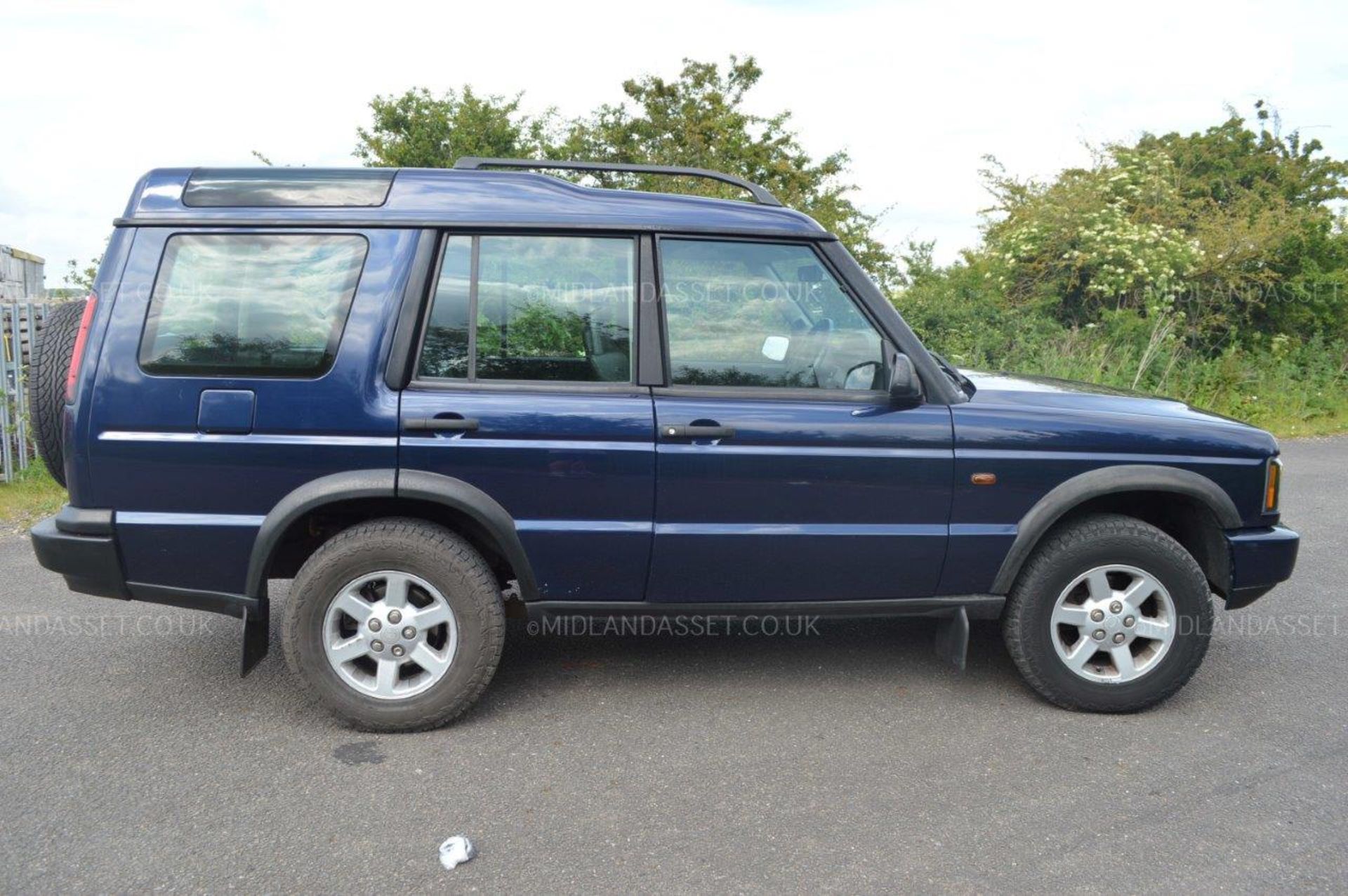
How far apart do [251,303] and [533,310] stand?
0.97 meters

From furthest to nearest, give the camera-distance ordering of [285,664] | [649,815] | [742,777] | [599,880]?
[285,664] → [742,777] → [649,815] → [599,880]

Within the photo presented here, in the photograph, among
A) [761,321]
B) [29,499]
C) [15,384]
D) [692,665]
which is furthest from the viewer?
[15,384]

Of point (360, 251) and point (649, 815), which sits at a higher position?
point (360, 251)

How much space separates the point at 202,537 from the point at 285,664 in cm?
99

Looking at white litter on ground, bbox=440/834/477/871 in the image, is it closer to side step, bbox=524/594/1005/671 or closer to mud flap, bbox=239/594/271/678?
side step, bbox=524/594/1005/671

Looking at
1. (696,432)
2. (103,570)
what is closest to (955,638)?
(696,432)

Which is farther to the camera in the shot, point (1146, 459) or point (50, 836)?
point (1146, 459)

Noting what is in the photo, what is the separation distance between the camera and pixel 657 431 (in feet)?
12.1

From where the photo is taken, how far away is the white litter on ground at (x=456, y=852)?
292cm

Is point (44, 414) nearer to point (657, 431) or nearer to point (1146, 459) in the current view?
point (657, 431)

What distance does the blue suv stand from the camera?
142 inches

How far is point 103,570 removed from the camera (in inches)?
144

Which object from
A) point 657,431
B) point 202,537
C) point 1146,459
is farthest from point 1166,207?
point 202,537

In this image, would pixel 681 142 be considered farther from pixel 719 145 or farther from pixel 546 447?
pixel 546 447
